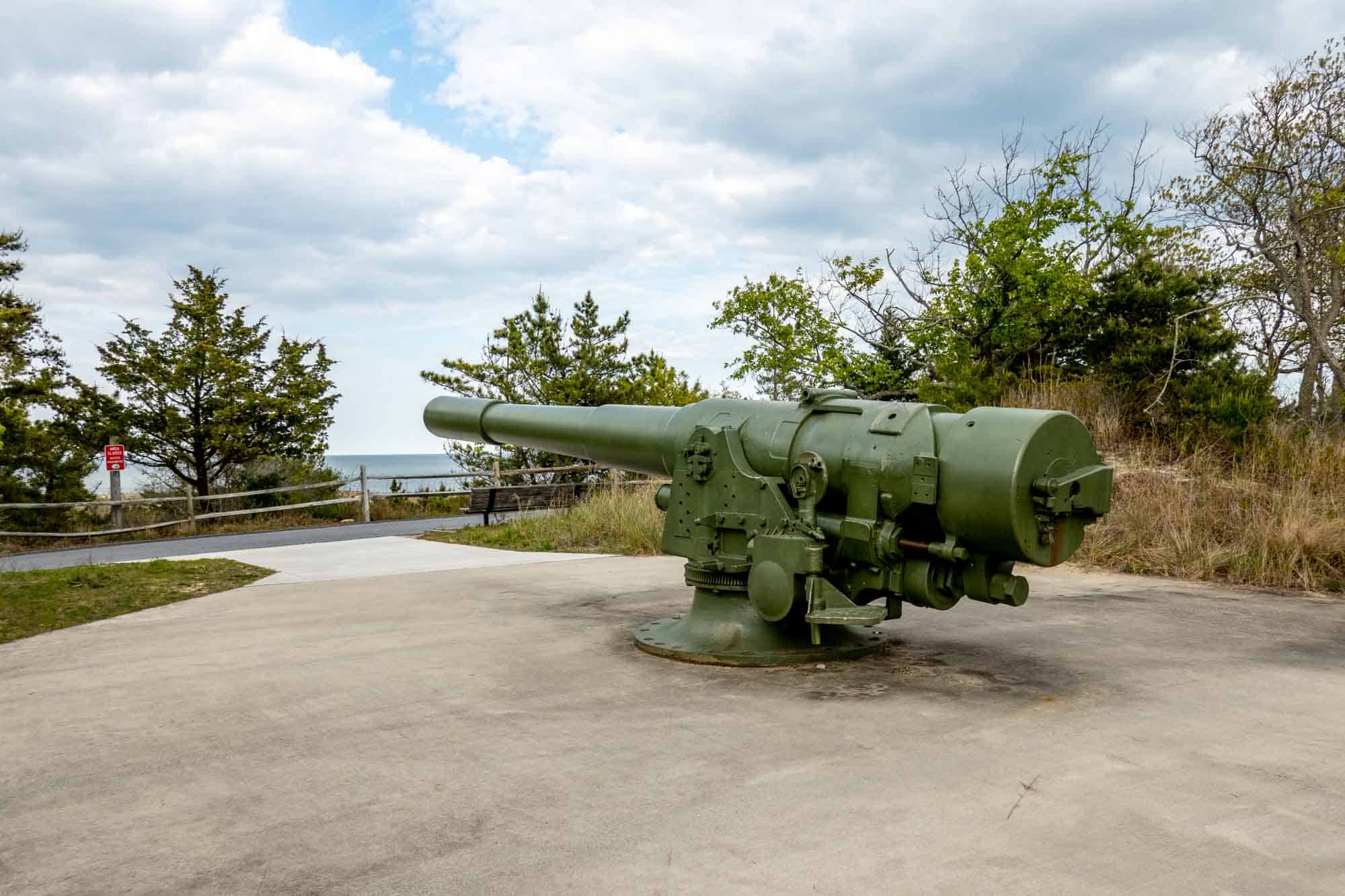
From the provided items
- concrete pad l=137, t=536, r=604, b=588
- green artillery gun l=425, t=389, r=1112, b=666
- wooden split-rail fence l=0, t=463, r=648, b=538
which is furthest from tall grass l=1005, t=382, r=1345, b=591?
wooden split-rail fence l=0, t=463, r=648, b=538

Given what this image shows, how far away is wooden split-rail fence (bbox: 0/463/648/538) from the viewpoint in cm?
1650

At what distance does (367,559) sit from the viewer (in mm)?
11711

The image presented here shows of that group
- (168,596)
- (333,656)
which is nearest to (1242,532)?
(333,656)

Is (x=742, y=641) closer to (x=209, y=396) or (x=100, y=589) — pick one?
(x=100, y=589)

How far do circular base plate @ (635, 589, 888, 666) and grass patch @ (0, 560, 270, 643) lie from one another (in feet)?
15.9

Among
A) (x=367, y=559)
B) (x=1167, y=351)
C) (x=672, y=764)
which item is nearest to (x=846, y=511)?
(x=672, y=764)

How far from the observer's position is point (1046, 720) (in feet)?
13.8

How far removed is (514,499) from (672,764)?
13.2 metres

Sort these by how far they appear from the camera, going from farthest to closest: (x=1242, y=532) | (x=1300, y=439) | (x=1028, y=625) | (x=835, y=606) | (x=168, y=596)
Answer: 1. (x=1300, y=439)
2. (x=1242, y=532)
3. (x=168, y=596)
4. (x=1028, y=625)
5. (x=835, y=606)

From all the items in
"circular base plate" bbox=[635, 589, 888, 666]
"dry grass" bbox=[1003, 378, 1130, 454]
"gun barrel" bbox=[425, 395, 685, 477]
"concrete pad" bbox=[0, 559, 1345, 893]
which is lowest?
"concrete pad" bbox=[0, 559, 1345, 893]

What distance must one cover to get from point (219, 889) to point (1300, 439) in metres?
12.8

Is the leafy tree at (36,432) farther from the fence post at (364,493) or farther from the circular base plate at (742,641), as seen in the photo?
the circular base plate at (742,641)

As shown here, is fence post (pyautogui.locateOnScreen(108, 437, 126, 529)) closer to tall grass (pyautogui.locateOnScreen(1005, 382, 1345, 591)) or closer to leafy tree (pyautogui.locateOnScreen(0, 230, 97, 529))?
leafy tree (pyautogui.locateOnScreen(0, 230, 97, 529))

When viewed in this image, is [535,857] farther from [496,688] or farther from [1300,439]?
[1300,439]
